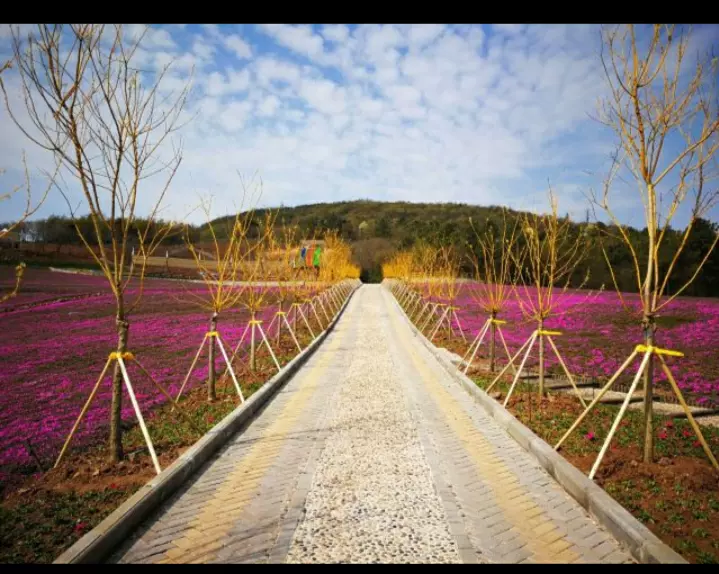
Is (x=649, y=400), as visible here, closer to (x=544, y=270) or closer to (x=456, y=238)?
(x=544, y=270)

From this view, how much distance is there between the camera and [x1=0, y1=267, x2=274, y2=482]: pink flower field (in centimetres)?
642

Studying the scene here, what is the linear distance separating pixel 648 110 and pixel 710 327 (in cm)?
1713

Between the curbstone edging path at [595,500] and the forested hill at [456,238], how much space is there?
274 centimetres

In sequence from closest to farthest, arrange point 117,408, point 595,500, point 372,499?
point 595,500 < point 372,499 < point 117,408

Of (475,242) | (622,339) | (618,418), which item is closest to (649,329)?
(618,418)

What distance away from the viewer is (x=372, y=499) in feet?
13.8

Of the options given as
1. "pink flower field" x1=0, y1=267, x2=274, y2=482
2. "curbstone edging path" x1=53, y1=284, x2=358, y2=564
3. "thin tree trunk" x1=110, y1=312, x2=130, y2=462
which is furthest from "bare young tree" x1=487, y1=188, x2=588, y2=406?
"pink flower field" x1=0, y1=267, x2=274, y2=482

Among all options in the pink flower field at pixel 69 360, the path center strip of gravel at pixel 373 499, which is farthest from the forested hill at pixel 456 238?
the pink flower field at pixel 69 360

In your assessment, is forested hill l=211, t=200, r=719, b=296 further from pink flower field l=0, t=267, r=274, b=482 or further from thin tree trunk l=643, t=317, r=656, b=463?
pink flower field l=0, t=267, r=274, b=482

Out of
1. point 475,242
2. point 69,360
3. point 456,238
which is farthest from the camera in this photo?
point 456,238

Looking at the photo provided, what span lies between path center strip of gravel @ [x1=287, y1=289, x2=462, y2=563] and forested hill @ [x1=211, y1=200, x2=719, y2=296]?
3.62 metres

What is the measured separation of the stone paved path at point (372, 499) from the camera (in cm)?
337

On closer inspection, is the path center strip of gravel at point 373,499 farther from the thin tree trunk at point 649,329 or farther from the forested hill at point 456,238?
the forested hill at point 456,238
